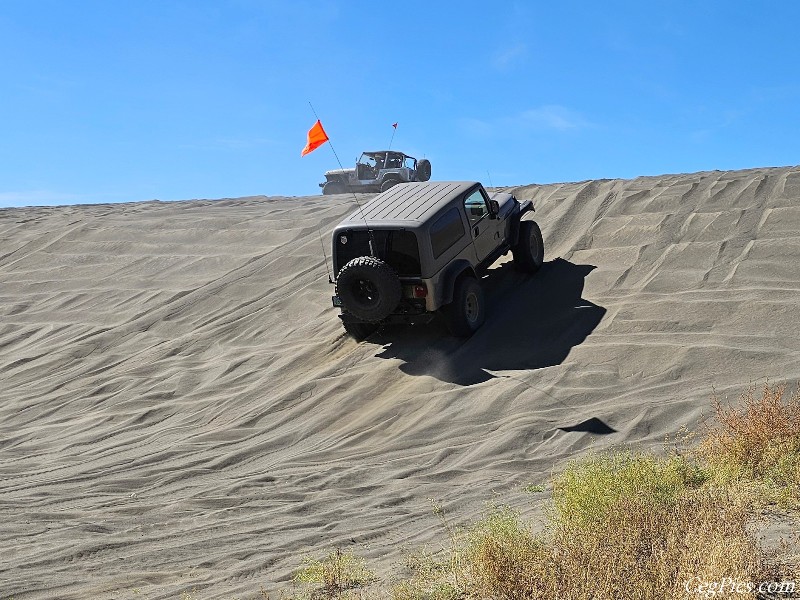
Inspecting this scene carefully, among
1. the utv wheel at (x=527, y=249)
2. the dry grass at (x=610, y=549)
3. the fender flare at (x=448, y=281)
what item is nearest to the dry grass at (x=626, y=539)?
the dry grass at (x=610, y=549)

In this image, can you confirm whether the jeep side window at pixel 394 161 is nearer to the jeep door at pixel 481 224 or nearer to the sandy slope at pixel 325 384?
the sandy slope at pixel 325 384

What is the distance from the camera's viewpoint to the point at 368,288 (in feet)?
36.0

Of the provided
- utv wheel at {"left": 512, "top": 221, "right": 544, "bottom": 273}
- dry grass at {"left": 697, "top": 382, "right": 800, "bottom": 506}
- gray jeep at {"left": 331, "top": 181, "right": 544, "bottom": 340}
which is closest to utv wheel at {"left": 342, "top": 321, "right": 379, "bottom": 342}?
gray jeep at {"left": 331, "top": 181, "right": 544, "bottom": 340}

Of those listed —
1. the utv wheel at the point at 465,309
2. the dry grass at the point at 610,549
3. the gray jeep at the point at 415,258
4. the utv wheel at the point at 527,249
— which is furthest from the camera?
the utv wheel at the point at 527,249

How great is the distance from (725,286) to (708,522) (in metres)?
7.34

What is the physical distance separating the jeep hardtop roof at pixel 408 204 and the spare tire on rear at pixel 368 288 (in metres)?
0.63

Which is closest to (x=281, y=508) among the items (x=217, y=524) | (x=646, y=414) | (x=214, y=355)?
(x=217, y=524)

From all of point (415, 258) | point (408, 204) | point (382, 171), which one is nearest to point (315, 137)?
point (408, 204)

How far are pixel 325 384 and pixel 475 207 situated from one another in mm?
3323

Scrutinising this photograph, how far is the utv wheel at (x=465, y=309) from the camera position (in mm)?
11352

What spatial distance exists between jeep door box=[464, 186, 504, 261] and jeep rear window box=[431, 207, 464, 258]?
0.28 metres

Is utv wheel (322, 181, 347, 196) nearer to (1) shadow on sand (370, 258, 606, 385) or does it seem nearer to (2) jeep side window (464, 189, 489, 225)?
(1) shadow on sand (370, 258, 606, 385)

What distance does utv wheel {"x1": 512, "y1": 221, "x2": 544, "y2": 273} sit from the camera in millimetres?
13383

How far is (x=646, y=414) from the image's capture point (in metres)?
9.17
